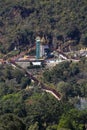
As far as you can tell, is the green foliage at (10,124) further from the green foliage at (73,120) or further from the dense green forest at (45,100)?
the green foliage at (73,120)

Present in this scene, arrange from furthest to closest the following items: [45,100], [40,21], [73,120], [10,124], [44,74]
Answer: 1. [40,21]
2. [44,74]
3. [45,100]
4. [73,120]
5. [10,124]

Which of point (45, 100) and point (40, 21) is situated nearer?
point (45, 100)

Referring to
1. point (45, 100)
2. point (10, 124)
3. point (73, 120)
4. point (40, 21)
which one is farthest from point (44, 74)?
point (10, 124)

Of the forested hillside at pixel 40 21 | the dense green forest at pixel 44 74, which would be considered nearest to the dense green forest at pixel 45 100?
the dense green forest at pixel 44 74

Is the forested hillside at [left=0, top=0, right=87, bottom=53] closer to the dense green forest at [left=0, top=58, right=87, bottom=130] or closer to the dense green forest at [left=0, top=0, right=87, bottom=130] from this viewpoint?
the dense green forest at [left=0, top=0, right=87, bottom=130]

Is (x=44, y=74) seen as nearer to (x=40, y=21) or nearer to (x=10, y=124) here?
(x=40, y=21)

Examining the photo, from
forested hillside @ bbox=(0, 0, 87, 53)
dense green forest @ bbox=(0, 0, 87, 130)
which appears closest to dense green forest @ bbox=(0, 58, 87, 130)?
dense green forest @ bbox=(0, 0, 87, 130)
